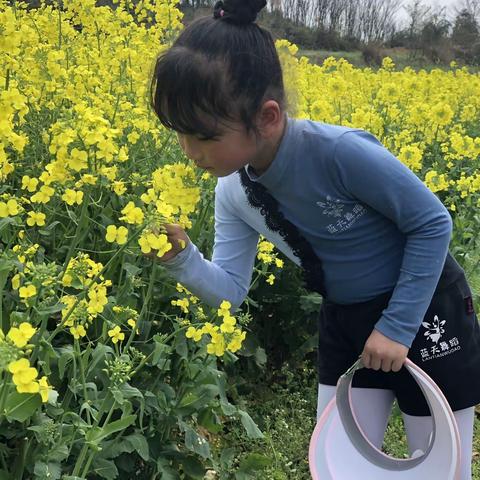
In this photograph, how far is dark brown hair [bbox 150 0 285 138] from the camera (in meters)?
1.47

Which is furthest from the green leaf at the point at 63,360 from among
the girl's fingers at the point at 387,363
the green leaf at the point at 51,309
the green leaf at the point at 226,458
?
the green leaf at the point at 226,458

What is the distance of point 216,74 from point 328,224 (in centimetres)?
48

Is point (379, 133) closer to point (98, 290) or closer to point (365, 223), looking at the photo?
point (365, 223)

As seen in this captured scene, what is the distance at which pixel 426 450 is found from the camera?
1.88 m

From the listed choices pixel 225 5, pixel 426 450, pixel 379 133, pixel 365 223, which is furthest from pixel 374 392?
pixel 379 133

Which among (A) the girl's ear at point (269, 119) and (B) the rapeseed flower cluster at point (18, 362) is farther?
(A) the girl's ear at point (269, 119)

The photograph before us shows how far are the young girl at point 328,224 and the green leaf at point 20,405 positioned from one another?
0.48 metres

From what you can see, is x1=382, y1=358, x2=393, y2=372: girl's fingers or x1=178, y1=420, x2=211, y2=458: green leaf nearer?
x1=382, y1=358, x2=393, y2=372: girl's fingers

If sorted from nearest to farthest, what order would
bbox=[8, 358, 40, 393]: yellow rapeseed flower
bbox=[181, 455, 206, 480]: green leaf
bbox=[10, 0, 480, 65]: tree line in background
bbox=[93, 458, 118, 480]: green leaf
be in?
bbox=[8, 358, 40, 393]: yellow rapeseed flower < bbox=[93, 458, 118, 480]: green leaf < bbox=[181, 455, 206, 480]: green leaf < bbox=[10, 0, 480, 65]: tree line in background

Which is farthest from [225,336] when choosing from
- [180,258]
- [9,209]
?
[9,209]

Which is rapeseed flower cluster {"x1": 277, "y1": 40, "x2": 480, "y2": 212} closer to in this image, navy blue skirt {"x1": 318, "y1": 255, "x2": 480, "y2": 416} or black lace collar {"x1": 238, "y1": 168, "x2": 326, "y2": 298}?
black lace collar {"x1": 238, "y1": 168, "x2": 326, "y2": 298}

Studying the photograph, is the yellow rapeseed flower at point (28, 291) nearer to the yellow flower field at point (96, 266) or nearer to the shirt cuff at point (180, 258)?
the yellow flower field at point (96, 266)

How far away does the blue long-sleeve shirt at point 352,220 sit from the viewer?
5.35ft

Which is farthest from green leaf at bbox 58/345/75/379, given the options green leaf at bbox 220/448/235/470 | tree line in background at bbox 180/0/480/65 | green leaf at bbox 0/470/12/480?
tree line in background at bbox 180/0/480/65
